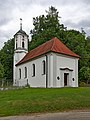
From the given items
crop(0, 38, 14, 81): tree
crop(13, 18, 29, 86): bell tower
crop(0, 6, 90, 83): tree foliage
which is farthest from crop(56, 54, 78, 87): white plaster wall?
crop(0, 38, 14, 81): tree

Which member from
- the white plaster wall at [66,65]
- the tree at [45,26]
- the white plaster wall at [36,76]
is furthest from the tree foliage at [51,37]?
the white plaster wall at [66,65]

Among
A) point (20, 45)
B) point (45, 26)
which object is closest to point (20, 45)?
point (20, 45)

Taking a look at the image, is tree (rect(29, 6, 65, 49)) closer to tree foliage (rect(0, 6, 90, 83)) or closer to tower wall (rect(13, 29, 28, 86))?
tree foliage (rect(0, 6, 90, 83))

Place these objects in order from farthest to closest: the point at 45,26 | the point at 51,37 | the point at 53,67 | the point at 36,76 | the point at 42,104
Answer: the point at 45,26
the point at 51,37
the point at 36,76
the point at 53,67
the point at 42,104

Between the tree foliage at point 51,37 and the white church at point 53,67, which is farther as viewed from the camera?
the tree foliage at point 51,37

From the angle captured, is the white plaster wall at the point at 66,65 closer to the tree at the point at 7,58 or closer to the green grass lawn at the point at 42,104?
the green grass lawn at the point at 42,104

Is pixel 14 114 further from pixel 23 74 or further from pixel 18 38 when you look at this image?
pixel 18 38

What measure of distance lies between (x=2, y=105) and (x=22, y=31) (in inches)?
1388

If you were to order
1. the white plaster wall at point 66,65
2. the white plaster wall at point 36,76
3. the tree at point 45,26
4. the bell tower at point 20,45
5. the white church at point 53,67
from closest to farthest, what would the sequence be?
the white church at point 53,67, the white plaster wall at point 66,65, the white plaster wall at point 36,76, the bell tower at point 20,45, the tree at point 45,26

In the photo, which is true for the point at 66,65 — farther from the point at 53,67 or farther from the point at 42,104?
the point at 42,104

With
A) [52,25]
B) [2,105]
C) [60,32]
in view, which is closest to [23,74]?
[60,32]

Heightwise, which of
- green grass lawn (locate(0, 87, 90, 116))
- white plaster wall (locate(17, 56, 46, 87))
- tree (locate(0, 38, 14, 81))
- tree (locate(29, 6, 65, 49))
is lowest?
green grass lawn (locate(0, 87, 90, 116))

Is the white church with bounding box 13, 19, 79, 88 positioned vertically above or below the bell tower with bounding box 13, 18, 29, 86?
below

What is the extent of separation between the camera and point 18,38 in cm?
5166
